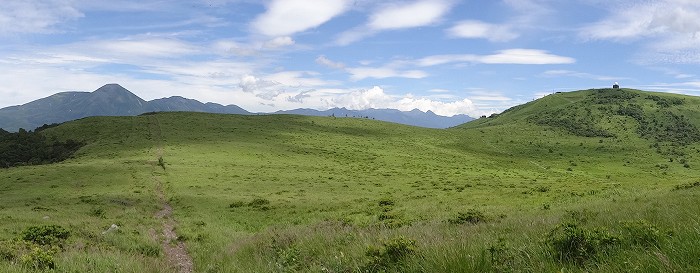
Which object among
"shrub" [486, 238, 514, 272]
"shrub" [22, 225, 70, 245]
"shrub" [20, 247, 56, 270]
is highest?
"shrub" [486, 238, 514, 272]

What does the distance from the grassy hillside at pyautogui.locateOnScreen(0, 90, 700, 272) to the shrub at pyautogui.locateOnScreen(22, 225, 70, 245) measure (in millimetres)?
654

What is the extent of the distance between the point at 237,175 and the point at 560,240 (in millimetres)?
60360

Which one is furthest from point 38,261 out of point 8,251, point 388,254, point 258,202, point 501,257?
point 258,202

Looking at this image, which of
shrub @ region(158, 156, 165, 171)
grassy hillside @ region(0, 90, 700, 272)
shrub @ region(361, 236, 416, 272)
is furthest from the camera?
shrub @ region(158, 156, 165, 171)

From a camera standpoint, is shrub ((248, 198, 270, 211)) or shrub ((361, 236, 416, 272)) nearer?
shrub ((361, 236, 416, 272))

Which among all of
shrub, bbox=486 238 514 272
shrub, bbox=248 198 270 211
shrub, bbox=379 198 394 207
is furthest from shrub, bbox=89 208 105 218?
shrub, bbox=486 238 514 272

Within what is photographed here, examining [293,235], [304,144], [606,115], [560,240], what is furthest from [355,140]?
[606,115]

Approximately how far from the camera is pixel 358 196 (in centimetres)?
4897

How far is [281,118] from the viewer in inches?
5723

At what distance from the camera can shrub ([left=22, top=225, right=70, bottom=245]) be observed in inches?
706

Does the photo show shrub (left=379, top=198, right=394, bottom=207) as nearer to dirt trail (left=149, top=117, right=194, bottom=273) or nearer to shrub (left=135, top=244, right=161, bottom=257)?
dirt trail (left=149, top=117, right=194, bottom=273)

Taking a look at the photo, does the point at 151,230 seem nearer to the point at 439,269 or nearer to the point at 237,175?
the point at 439,269

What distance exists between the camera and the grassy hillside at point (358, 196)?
7340 millimetres

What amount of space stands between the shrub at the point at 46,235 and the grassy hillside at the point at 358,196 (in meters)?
0.65
